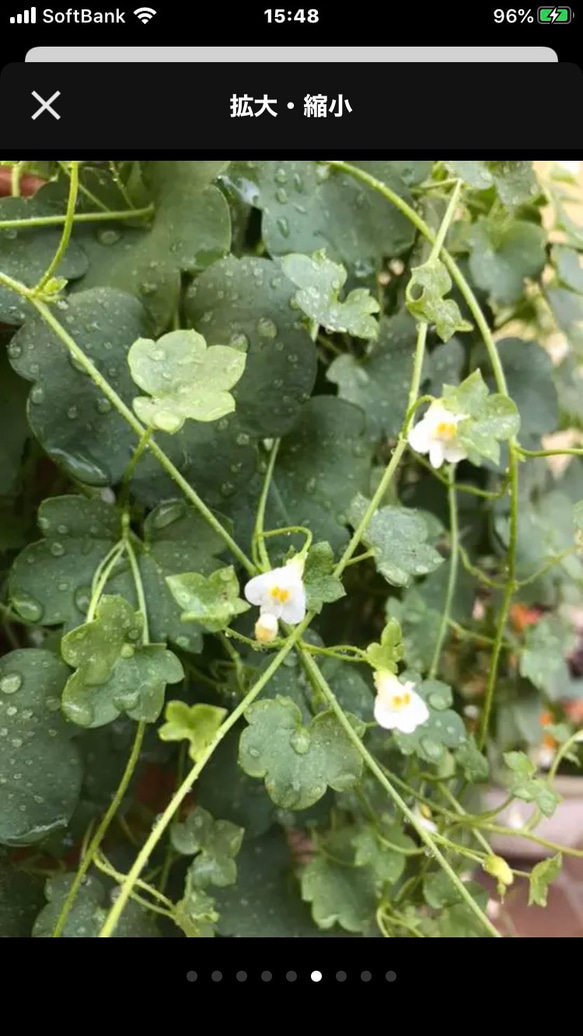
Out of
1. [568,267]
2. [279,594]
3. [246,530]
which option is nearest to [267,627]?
[279,594]

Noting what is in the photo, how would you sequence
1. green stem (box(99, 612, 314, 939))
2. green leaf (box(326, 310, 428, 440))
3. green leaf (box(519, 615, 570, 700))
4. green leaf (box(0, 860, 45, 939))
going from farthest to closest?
green leaf (box(519, 615, 570, 700))
green leaf (box(326, 310, 428, 440))
green leaf (box(0, 860, 45, 939))
green stem (box(99, 612, 314, 939))

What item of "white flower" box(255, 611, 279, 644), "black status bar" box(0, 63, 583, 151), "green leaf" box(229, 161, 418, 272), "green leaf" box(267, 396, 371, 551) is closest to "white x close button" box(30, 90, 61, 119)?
"black status bar" box(0, 63, 583, 151)

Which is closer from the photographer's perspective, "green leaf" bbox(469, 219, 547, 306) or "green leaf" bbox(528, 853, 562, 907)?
"green leaf" bbox(528, 853, 562, 907)

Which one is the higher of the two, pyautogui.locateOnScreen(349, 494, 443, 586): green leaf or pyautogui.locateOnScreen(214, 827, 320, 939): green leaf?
pyautogui.locateOnScreen(349, 494, 443, 586): green leaf

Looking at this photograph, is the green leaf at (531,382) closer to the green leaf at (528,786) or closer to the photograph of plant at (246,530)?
the photograph of plant at (246,530)

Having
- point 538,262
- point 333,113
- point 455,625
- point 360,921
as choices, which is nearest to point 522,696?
point 455,625

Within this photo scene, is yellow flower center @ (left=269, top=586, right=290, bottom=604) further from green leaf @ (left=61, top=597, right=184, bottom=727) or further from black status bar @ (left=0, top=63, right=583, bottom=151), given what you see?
black status bar @ (left=0, top=63, right=583, bottom=151)
